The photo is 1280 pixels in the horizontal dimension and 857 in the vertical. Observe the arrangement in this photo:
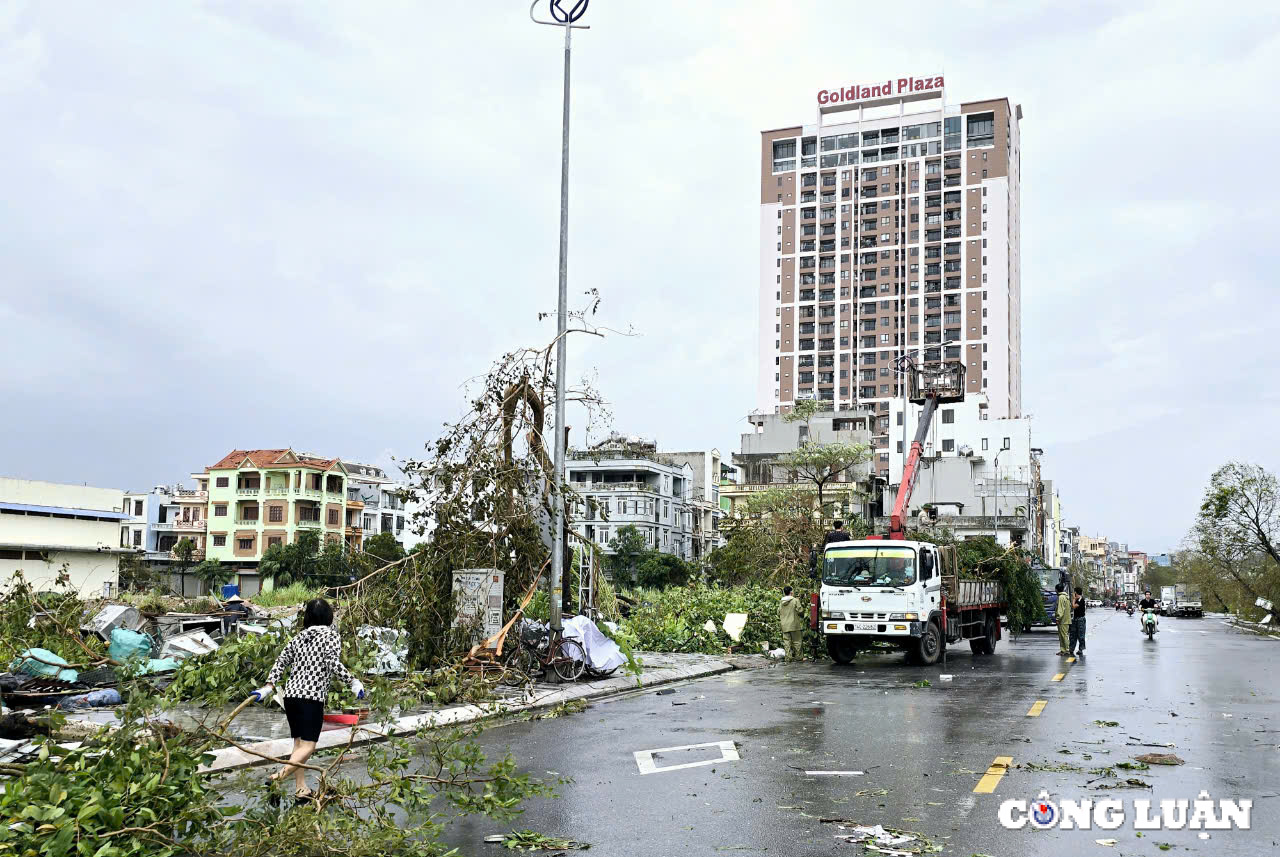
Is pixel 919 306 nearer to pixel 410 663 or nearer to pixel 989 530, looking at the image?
pixel 989 530

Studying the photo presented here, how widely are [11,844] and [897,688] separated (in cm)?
1455

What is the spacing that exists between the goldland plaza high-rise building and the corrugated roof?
88461 millimetres

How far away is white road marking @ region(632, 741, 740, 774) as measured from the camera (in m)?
10.2

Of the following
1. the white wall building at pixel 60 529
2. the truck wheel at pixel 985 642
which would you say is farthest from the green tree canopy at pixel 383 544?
the white wall building at pixel 60 529

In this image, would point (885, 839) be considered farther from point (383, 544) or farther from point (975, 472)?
point (975, 472)

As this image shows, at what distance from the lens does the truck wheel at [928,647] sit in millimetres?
22875

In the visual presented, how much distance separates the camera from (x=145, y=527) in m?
106

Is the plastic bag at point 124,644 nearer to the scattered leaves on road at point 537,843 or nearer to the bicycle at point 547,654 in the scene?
the bicycle at point 547,654

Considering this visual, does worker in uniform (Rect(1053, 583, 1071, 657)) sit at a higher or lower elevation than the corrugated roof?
lower

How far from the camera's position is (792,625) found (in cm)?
2491

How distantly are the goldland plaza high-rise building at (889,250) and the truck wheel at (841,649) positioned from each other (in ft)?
377

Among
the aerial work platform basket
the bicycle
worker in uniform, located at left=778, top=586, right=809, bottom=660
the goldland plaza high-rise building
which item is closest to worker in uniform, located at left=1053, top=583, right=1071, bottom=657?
worker in uniform, located at left=778, top=586, right=809, bottom=660

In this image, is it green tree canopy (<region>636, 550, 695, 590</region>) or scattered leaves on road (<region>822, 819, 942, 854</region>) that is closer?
scattered leaves on road (<region>822, 819, 942, 854</region>)

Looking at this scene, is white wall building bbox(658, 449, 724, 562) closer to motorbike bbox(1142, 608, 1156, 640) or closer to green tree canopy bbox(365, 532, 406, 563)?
green tree canopy bbox(365, 532, 406, 563)
